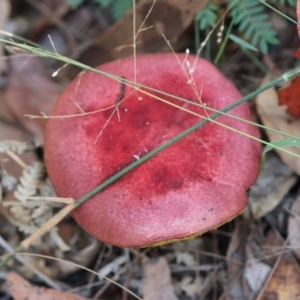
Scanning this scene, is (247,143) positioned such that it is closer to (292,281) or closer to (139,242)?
(139,242)

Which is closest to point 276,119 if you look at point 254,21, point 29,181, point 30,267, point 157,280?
point 254,21

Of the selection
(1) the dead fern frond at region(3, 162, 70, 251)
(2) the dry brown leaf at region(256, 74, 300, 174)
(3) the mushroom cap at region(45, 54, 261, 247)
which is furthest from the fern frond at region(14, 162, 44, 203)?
(2) the dry brown leaf at region(256, 74, 300, 174)

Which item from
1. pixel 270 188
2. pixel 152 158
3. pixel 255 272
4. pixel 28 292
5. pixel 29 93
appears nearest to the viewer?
pixel 152 158

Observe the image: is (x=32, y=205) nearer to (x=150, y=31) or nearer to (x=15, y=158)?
(x=15, y=158)

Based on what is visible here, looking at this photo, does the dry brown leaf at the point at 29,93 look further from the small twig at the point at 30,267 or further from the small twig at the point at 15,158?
the small twig at the point at 30,267

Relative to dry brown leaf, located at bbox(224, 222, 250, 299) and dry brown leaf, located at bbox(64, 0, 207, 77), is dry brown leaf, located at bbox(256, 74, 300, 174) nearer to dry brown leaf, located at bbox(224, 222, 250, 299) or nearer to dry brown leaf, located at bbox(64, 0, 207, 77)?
dry brown leaf, located at bbox(224, 222, 250, 299)

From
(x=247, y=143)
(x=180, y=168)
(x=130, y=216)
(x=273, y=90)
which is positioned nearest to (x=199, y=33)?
(x=273, y=90)
